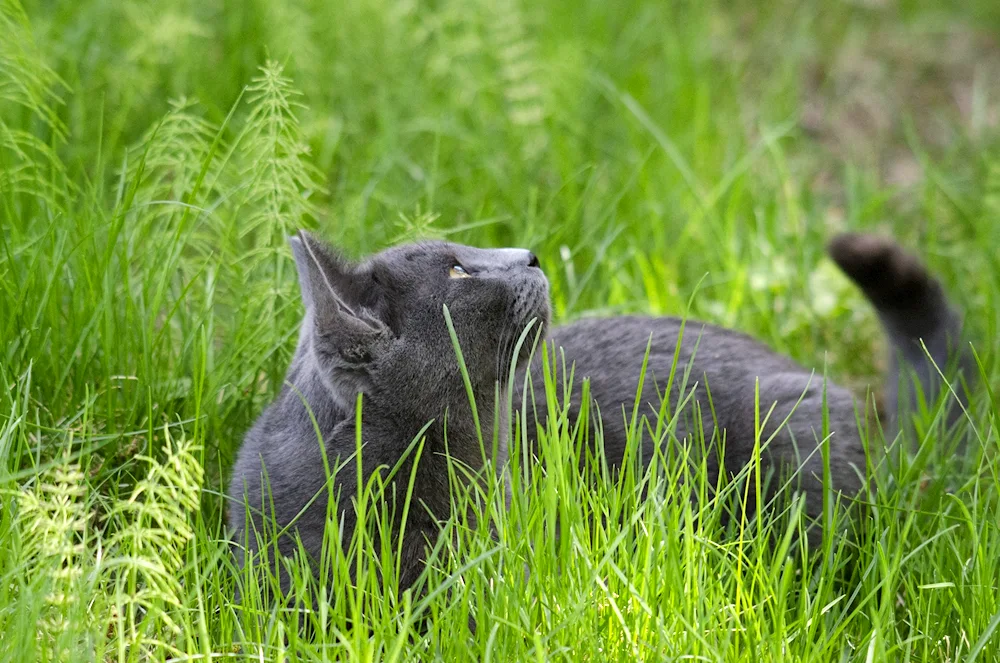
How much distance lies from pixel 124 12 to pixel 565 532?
3422mm

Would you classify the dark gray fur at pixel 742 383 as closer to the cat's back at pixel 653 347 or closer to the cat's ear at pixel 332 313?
the cat's back at pixel 653 347

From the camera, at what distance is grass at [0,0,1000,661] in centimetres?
200

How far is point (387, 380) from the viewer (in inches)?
88.7

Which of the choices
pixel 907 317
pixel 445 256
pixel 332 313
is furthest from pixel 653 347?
pixel 332 313

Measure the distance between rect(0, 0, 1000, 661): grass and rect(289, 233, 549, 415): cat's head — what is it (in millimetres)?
282

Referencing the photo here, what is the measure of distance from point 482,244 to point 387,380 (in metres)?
1.35

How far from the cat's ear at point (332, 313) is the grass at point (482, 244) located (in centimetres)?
35

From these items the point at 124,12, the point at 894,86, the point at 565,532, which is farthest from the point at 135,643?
the point at 894,86

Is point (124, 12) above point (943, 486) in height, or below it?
above

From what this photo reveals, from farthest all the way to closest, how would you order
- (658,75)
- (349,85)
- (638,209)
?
1. (658,75)
2. (349,85)
3. (638,209)

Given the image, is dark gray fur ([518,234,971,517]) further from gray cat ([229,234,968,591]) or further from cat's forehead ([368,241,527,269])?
cat's forehead ([368,241,527,269])

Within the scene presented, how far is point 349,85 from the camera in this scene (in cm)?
449

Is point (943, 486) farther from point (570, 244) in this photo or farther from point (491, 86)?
point (491, 86)

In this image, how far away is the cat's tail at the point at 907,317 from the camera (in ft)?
10.1
